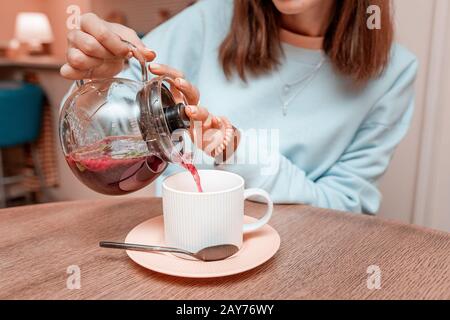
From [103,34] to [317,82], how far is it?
0.51 meters

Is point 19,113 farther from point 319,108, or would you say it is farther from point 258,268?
point 258,268

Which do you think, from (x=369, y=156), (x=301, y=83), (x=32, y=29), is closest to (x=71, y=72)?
(x=301, y=83)

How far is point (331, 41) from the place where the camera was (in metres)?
0.96

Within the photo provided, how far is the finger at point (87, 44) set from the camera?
624mm

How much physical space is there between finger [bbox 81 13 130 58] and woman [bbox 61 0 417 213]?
10.4 inches

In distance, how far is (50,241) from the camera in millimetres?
602

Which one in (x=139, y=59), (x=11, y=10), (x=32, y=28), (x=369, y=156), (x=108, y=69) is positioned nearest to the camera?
(x=139, y=59)

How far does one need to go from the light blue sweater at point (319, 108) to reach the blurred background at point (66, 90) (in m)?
0.29

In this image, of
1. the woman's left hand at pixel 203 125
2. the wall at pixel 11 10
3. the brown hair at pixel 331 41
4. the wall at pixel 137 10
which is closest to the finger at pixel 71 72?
the woman's left hand at pixel 203 125

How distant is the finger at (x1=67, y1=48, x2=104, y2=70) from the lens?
64 centimetres

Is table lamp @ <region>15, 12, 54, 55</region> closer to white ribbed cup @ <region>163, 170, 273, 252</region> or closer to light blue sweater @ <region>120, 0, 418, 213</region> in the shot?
light blue sweater @ <region>120, 0, 418, 213</region>

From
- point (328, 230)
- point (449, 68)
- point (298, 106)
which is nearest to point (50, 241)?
point (328, 230)
